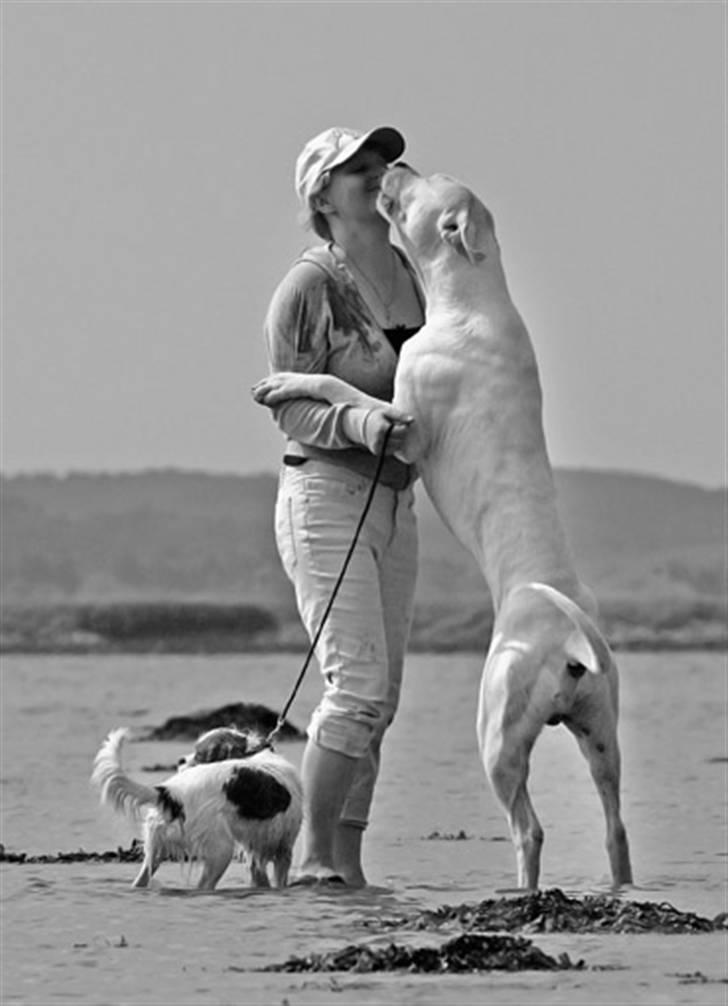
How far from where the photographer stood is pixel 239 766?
812 centimetres

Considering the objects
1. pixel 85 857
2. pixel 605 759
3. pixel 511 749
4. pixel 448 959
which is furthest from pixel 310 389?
pixel 448 959

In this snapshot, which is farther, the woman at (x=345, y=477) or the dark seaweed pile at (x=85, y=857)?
the dark seaweed pile at (x=85, y=857)

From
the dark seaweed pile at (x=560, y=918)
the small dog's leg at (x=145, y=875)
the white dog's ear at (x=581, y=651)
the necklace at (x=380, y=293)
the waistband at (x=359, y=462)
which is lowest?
the dark seaweed pile at (x=560, y=918)

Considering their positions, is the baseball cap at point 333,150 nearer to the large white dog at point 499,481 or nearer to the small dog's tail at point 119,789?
the large white dog at point 499,481

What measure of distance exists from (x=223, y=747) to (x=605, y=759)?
4.11ft

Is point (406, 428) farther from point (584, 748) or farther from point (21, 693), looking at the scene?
point (21, 693)

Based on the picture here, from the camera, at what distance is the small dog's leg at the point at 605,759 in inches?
310

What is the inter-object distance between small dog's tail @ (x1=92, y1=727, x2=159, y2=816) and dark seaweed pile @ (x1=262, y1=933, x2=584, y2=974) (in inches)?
57.1

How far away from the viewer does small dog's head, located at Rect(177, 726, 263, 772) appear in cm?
827

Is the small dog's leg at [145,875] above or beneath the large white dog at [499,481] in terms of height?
beneath

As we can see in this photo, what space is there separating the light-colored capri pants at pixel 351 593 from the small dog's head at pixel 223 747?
0.68ft

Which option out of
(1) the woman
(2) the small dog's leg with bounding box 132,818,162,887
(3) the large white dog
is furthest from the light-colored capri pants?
(2) the small dog's leg with bounding box 132,818,162,887

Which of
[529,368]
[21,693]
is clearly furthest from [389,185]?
[21,693]

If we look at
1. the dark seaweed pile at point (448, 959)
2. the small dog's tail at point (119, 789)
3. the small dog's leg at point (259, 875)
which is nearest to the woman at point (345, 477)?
the small dog's leg at point (259, 875)
